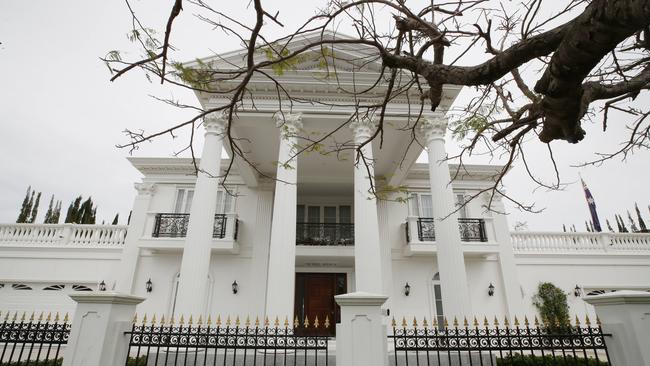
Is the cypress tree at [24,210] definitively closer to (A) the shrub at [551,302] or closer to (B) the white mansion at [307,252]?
(B) the white mansion at [307,252]

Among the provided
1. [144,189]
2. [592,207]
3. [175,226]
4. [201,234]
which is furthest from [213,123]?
[592,207]

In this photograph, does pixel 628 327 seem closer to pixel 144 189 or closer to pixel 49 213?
pixel 144 189

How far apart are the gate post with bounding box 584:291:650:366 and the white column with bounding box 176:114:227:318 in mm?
7310

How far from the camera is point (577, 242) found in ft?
46.1

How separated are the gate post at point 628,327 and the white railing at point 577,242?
10977 millimetres

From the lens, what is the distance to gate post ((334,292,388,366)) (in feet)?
12.9

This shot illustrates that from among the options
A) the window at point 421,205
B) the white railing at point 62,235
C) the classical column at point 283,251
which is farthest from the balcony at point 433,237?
the white railing at point 62,235

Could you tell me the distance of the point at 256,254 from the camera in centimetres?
1349

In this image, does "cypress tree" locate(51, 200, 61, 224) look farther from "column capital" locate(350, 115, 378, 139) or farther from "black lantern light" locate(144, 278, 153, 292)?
"column capital" locate(350, 115, 378, 139)

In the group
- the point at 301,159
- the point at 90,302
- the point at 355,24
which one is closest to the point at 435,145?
the point at 301,159

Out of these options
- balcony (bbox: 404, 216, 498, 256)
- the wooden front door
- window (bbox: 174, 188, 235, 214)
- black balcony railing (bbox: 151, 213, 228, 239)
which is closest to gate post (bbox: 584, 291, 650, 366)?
balcony (bbox: 404, 216, 498, 256)

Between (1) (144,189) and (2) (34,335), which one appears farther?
(1) (144,189)

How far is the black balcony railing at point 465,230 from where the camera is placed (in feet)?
43.7

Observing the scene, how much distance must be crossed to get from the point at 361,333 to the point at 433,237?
33.4 ft
